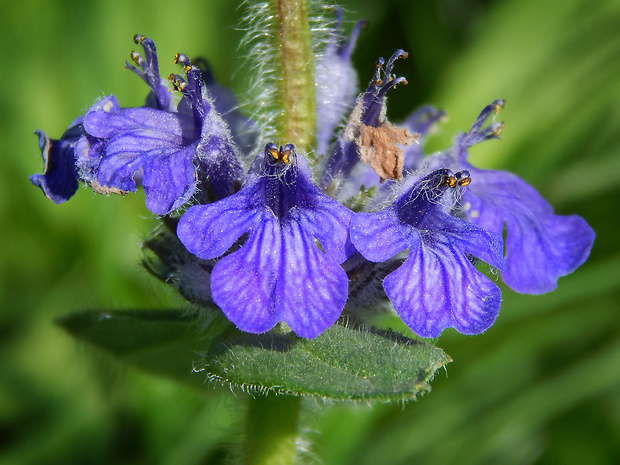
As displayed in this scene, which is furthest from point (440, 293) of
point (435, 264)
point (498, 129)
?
point (498, 129)

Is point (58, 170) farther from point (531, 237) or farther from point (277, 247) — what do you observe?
point (531, 237)

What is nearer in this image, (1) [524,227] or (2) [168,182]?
(2) [168,182]

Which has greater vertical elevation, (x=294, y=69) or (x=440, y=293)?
(x=294, y=69)

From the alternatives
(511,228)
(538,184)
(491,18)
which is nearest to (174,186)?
(511,228)

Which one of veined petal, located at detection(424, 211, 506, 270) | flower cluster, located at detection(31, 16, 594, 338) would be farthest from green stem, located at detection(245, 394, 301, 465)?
veined petal, located at detection(424, 211, 506, 270)

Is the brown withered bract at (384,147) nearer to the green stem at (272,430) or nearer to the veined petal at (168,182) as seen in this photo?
the veined petal at (168,182)

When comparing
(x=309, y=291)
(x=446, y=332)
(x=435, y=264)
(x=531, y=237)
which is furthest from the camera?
(x=446, y=332)
